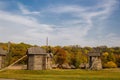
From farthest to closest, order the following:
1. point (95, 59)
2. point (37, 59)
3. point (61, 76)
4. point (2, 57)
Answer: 1. point (95, 59)
2. point (2, 57)
3. point (37, 59)
4. point (61, 76)

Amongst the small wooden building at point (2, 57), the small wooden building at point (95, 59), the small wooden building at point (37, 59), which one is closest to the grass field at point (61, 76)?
the small wooden building at point (37, 59)

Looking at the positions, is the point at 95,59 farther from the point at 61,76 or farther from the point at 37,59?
the point at 61,76

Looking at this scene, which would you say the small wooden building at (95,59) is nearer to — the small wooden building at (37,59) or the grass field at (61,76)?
the small wooden building at (37,59)

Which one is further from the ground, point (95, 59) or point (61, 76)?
point (95, 59)

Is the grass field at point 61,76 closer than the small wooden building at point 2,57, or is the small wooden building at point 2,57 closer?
the grass field at point 61,76

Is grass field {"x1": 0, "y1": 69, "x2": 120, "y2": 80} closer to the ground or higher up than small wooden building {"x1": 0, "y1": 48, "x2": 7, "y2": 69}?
closer to the ground

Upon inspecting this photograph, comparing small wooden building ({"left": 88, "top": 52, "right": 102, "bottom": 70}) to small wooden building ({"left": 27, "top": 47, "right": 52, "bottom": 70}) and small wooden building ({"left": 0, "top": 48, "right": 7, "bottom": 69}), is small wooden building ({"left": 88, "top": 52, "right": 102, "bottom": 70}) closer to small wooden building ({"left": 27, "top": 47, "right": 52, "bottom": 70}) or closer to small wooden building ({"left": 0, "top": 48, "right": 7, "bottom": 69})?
small wooden building ({"left": 27, "top": 47, "right": 52, "bottom": 70})

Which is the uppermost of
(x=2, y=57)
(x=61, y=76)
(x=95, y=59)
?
(x=2, y=57)

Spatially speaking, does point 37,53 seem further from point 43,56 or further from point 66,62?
point 66,62

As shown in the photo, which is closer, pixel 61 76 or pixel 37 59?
pixel 61 76

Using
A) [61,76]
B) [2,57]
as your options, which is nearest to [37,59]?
[2,57]

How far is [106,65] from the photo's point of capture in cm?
11988

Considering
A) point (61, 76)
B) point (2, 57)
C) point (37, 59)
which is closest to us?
point (61, 76)

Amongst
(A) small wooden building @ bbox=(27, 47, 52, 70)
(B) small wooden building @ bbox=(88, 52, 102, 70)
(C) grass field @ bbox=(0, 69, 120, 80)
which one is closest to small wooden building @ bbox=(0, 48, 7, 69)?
(A) small wooden building @ bbox=(27, 47, 52, 70)
